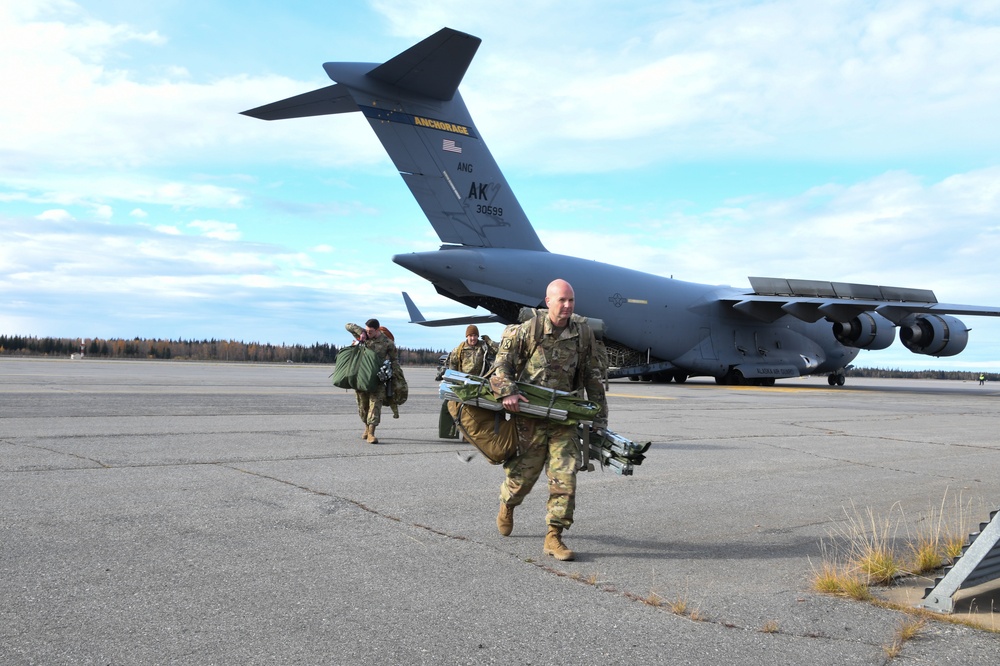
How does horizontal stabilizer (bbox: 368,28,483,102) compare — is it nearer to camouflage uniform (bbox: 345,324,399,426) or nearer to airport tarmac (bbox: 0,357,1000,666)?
camouflage uniform (bbox: 345,324,399,426)

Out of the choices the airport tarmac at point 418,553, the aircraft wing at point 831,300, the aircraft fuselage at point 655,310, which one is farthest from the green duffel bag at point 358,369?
the aircraft wing at point 831,300

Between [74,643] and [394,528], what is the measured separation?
2.56 metres

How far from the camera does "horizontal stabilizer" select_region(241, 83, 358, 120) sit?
21.2m

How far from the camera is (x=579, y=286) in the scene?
27234mm

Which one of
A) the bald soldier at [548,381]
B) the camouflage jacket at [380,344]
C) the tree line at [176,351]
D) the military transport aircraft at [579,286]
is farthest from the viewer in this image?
the tree line at [176,351]

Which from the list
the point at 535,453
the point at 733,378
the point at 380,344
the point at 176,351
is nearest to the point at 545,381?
the point at 535,453

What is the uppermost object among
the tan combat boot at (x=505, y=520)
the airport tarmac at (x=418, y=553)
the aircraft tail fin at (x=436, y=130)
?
the aircraft tail fin at (x=436, y=130)

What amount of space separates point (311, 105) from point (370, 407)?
44.3ft

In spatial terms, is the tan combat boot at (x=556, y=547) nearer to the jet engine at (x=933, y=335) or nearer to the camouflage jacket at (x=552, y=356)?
the camouflage jacket at (x=552, y=356)

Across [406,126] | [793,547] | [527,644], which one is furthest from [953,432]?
[406,126]

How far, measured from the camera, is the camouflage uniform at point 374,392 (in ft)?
35.6

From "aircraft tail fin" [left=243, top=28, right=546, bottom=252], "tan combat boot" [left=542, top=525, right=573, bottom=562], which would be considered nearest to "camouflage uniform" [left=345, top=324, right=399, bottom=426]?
"tan combat boot" [left=542, top=525, right=573, bottom=562]

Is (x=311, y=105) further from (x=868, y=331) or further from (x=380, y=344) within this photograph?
(x=868, y=331)

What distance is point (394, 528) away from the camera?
19.0 ft
